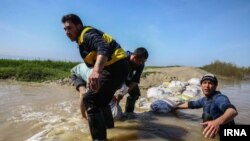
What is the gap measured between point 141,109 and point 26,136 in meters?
2.85

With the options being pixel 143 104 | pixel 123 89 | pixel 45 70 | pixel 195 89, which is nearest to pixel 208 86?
pixel 123 89

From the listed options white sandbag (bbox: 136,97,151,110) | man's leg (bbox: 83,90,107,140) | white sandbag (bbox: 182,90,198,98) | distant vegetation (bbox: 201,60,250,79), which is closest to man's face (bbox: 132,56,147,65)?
man's leg (bbox: 83,90,107,140)

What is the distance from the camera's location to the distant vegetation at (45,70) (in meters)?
12.4

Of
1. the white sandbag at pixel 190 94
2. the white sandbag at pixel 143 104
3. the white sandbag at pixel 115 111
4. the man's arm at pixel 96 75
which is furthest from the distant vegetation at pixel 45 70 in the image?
the man's arm at pixel 96 75

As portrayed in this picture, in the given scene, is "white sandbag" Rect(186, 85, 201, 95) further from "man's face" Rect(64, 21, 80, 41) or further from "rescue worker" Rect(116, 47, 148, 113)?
"man's face" Rect(64, 21, 80, 41)

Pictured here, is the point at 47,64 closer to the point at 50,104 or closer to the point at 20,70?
the point at 20,70

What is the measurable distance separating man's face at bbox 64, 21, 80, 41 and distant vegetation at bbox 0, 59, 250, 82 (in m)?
8.99

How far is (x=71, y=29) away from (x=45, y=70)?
1015 centimetres

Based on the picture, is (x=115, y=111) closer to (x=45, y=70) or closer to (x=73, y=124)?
(x=73, y=124)

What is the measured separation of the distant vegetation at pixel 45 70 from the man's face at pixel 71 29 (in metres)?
8.99

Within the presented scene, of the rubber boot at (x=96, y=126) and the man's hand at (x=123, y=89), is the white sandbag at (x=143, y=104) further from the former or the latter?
the rubber boot at (x=96, y=126)

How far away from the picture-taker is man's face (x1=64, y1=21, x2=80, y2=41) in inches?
127

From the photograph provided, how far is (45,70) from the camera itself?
12969mm

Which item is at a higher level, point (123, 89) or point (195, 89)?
point (195, 89)
